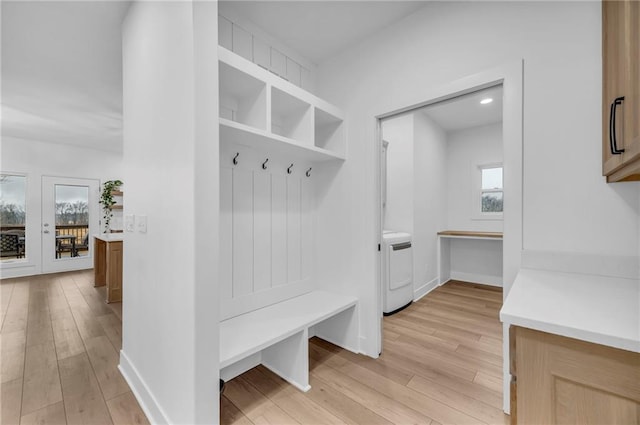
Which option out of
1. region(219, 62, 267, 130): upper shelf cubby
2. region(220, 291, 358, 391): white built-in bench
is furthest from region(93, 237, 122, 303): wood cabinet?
region(219, 62, 267, 130): upper shelf cubby

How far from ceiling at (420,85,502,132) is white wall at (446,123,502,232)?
0.18m

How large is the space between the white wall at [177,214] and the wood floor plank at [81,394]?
0.21 m

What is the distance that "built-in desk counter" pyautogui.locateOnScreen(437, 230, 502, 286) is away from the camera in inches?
169

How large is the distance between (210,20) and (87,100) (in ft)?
11.3

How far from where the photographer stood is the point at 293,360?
1.91 meters

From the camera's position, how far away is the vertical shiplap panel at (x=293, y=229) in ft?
7.89

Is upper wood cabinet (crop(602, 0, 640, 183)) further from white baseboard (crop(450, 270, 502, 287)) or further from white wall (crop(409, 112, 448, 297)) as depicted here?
white baseboard (crop(450, 270, 502, 287))

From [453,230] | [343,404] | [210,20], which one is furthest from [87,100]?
[453,230]

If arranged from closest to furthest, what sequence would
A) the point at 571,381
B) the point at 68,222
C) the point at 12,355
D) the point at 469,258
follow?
the point at 571,381 < the point at 12,355 < the point at 469,258 < the point at 68,222

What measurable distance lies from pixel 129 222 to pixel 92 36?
1.67m

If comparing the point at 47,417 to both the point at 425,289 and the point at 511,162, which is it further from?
the point at 425,289

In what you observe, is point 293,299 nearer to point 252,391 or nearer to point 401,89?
point 252,391

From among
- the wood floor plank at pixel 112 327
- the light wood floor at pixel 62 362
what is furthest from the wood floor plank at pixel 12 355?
the wood floor plank at pixel 112 327

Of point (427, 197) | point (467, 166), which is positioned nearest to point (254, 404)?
point (427, 197)
